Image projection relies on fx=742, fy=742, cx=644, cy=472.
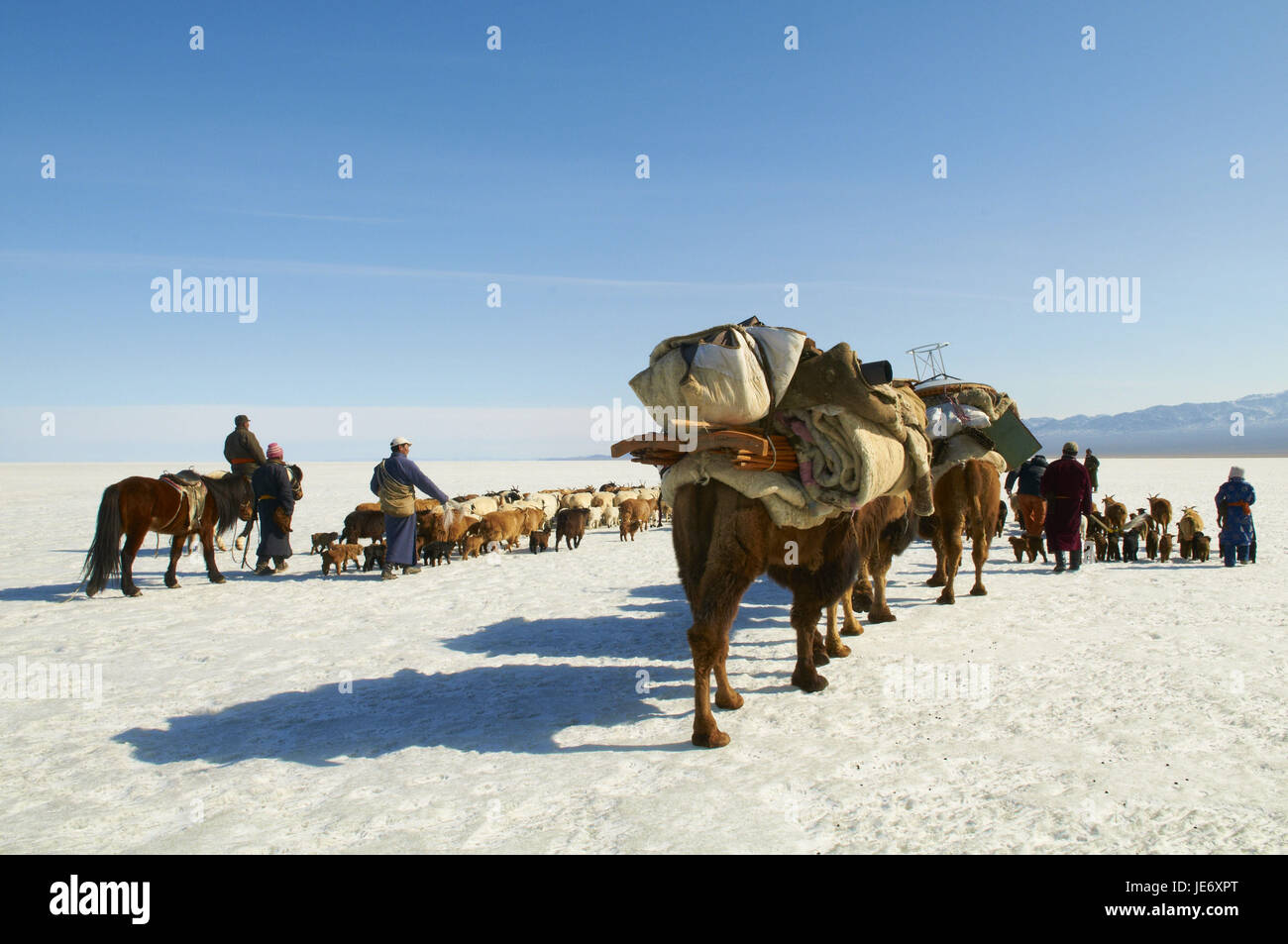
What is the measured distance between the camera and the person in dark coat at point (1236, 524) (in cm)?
1180

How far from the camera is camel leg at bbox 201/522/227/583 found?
12.1 meters

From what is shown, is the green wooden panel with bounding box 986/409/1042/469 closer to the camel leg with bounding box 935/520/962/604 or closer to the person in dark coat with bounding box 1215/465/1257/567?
the camel leg with bounding box 935/520/962/604

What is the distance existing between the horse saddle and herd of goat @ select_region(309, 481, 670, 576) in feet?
6.84

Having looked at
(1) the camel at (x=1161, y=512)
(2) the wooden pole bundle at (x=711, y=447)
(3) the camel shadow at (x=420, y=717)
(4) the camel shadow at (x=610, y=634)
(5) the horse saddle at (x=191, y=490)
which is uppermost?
(2) the wooden pole bundle at (x=711, y=447)

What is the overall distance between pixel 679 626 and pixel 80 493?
38729mm

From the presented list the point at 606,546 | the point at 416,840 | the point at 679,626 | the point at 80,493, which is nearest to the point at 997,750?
the point at 416,840

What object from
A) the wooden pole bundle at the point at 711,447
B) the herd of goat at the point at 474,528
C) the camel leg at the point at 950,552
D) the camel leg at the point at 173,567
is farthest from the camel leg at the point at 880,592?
the camel leg at the point at 173,567

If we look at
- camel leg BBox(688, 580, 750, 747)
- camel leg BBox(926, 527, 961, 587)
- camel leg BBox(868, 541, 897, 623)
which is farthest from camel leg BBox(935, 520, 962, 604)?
camel leg BBox(688, 580, 750, 747)

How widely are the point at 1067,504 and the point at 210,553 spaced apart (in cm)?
1385

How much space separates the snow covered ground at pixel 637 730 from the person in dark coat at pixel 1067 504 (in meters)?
1.83

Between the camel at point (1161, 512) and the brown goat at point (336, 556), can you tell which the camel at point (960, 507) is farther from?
the brown goat at point (336, 556)

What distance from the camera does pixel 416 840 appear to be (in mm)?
3607

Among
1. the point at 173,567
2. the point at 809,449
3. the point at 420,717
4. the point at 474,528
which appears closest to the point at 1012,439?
the point at 809,449

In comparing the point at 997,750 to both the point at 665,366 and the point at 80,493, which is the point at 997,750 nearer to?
the point at 665,366
